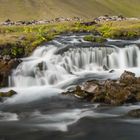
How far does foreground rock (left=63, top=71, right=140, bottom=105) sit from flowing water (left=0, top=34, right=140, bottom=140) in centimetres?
95

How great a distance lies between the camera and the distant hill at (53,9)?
413 feet

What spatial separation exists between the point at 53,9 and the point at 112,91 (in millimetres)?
104390

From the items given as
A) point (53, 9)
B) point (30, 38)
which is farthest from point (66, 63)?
point (53, 9)

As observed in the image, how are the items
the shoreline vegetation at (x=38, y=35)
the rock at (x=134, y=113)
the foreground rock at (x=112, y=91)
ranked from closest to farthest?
the rock at (x=134, y=113), the foreground rock at (x=112, y=91), the shoreline vegetation at (x=38, y=35)

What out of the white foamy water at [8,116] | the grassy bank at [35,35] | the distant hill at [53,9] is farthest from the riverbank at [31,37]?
the distant hill at [53,9]

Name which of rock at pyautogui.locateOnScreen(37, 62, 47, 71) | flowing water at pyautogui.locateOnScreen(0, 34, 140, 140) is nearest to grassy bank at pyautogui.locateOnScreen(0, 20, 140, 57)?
flowing water at pyautogui.locateOnScreen(0, 34, 140, 140)

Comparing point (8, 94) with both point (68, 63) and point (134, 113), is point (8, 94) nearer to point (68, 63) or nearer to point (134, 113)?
point (68, 63)

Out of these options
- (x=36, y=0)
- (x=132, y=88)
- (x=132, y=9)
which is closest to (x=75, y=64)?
(x=132, y=88)

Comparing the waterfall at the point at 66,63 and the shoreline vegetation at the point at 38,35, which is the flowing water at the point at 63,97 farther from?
the shoreline vegetation at the point at 38,35

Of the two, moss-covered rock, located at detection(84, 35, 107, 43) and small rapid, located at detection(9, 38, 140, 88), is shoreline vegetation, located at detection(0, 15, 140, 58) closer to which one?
moss-covered rock, located at detection(84, 35, 107, 43)

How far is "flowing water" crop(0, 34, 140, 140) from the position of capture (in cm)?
3069

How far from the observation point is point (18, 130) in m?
31.1

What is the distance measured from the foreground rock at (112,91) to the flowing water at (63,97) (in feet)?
3.12

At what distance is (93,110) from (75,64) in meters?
14.2
